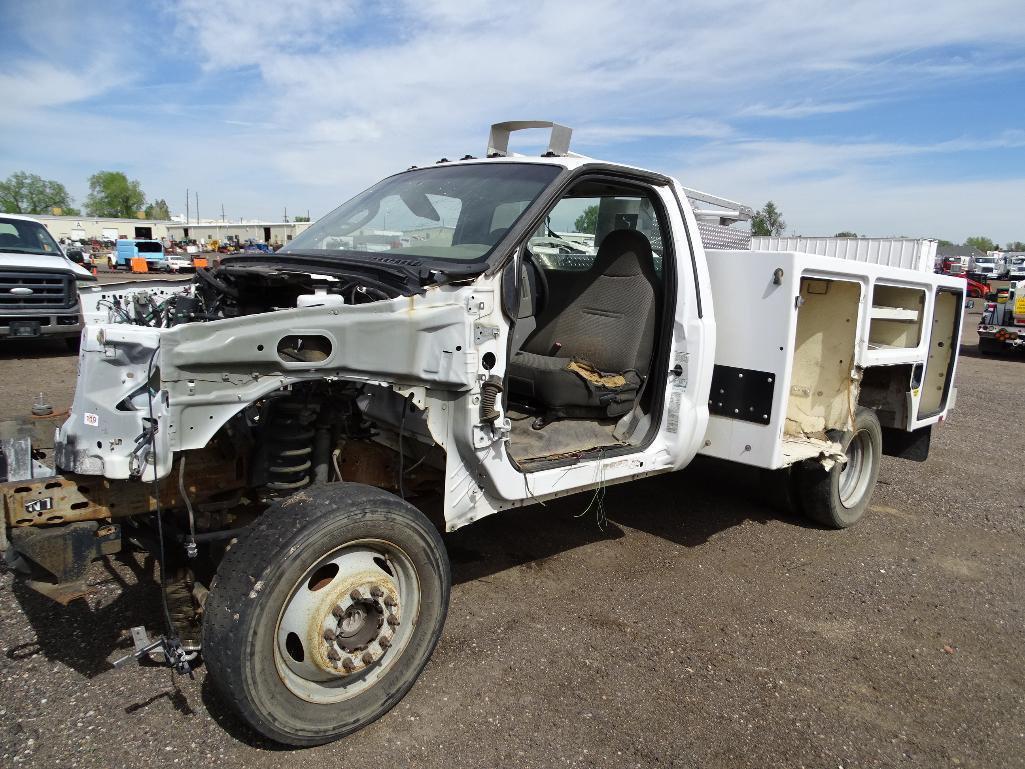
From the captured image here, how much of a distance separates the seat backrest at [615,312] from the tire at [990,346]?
599 inches

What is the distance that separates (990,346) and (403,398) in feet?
56.8

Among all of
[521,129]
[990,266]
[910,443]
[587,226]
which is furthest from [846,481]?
[990,266]

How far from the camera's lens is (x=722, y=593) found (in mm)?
4020

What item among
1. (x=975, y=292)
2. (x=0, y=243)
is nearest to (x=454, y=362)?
(x=0, y=243)

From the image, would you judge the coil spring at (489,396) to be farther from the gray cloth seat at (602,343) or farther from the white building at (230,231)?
the white building at (230,231)

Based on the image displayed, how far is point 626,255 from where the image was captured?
13.9 ft

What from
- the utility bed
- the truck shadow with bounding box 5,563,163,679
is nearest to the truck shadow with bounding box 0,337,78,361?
the truck shadow with bounding box 5,563,163,679

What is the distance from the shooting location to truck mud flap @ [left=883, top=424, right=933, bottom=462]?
236 inches

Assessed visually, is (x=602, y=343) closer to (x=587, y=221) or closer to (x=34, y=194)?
(x=587, y=221)

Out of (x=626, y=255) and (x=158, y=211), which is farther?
(x=158, y=211)

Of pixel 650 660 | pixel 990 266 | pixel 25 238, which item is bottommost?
pixel 650 660

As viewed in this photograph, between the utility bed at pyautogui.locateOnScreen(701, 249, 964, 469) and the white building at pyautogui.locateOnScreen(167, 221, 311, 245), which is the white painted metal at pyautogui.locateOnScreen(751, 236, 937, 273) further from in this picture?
the white building at pyautogui.locateOnScreen(167, 221, 311, 245)

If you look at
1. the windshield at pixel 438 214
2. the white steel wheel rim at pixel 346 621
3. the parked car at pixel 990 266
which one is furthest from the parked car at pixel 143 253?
the parked car at pixel 990 266

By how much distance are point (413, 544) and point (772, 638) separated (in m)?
1.99
